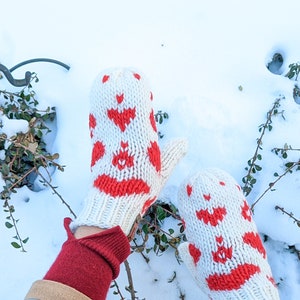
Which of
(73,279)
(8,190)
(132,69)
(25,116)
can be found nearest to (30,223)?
(8,190)

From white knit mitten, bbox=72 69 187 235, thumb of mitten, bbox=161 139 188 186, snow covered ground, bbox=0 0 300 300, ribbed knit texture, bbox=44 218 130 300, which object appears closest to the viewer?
ribbed knit texture, bbox=44 218 130 300

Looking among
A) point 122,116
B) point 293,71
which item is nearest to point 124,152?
point 122,116

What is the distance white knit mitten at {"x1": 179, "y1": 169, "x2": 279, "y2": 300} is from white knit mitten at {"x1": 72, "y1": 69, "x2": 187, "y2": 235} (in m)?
0.11

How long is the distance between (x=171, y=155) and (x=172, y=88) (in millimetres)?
269

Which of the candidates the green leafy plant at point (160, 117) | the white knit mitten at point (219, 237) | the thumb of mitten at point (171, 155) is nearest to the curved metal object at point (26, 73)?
the green leafy plant at point (160, 117)

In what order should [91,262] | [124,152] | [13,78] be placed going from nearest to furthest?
[91,262], [124,152], [13,78]

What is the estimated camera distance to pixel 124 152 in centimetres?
129

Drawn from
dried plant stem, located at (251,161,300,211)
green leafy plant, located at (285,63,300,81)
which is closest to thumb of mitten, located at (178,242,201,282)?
dried plant stem, located at (251,161,300,211)

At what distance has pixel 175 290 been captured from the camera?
147 centimetres

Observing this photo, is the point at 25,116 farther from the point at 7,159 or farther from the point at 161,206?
the point at 161,206

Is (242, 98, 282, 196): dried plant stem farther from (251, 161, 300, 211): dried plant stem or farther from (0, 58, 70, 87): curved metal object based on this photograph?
(0, 58, 70, 87): curved metal object

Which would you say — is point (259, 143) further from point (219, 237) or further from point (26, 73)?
point (26, 73)

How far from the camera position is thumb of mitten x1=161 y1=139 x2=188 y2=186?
1.35 meters

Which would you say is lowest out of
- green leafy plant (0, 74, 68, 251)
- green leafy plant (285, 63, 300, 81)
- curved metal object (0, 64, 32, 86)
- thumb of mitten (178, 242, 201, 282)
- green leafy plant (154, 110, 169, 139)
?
thumb of mitten (178, 242, 201, 282)
